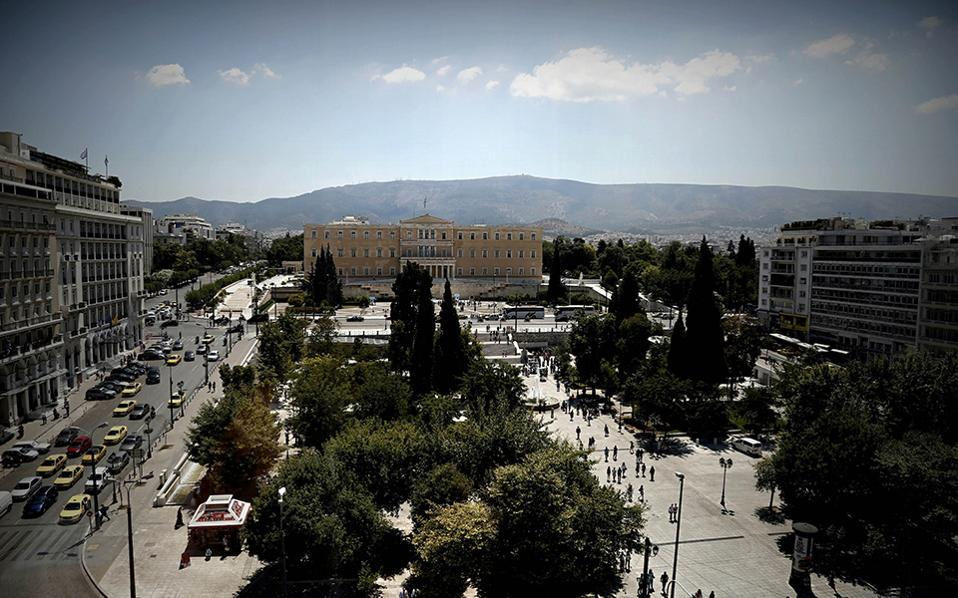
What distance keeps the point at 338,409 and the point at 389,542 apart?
7018 millimetres

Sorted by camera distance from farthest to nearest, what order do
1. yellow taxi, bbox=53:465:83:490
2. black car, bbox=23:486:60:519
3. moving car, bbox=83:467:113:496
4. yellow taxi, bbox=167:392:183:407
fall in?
yellow taxi, bbox=167:392:183:407
yellow taxi, bbox=53:465:83:490
moving car, bbox=83:467:113:496
black car, bbox=23:486:60:519

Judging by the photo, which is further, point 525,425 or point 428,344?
point 428,344

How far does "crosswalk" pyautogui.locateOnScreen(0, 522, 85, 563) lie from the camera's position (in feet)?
51.0

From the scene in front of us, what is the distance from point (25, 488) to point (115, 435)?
5.09m

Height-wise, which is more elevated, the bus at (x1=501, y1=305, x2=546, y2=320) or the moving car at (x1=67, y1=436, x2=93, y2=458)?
the bus at (x1=501, y1=305, x2=546, y2=320)

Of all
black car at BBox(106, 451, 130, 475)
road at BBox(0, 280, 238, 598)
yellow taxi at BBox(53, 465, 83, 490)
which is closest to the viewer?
road at BBox(0, 280, 238, 598)

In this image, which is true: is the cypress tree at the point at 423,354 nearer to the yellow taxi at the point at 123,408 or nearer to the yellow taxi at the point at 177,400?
the yellow taxi at the point at 177,400

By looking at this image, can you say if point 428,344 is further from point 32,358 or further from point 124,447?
point 32,358

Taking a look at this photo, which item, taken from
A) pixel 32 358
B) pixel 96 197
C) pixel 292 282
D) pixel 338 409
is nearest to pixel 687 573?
pixel 338 409

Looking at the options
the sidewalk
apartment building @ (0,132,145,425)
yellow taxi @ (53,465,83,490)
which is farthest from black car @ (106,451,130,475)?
apartment building @ (0,132,145,425)

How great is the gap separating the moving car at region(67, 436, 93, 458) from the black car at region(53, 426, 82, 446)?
28 centimetres

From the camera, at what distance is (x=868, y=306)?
40125mm

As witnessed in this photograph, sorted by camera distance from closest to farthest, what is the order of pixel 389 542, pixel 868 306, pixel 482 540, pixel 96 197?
pixel 482 540 < pixel 389 542 < pixel 96 197 < pixel 868 306

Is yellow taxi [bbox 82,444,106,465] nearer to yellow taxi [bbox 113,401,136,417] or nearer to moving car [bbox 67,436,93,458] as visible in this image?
moving car [bbox 67,436,93,458]
